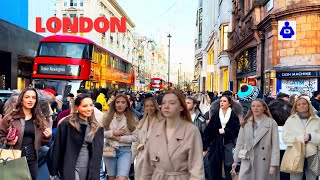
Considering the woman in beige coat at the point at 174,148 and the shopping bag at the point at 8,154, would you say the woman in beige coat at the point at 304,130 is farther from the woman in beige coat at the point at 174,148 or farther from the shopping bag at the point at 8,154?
the shopping bag at the point at 8,154

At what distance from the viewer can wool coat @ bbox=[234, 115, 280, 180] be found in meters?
5.86

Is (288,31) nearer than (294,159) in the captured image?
No

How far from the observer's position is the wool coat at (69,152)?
15.4 ft

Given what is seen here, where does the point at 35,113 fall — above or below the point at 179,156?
above

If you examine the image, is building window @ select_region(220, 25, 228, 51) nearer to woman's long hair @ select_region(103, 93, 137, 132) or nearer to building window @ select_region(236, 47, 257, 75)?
building window @ select_region(236, 47, 257, 75)

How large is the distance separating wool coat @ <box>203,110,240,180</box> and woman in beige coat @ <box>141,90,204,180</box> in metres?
3.25

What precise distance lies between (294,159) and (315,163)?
34cm

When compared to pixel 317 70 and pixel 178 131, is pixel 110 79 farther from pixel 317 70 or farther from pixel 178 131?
pixel 178 131

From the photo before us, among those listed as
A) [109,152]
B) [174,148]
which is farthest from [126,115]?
[174,148]

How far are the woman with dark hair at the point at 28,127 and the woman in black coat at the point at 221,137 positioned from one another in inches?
118

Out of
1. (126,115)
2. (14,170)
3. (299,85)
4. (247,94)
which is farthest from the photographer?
(299,85)

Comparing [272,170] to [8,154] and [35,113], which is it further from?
[8,154]

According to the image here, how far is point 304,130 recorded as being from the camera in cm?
630

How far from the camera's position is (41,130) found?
16.4 feet
